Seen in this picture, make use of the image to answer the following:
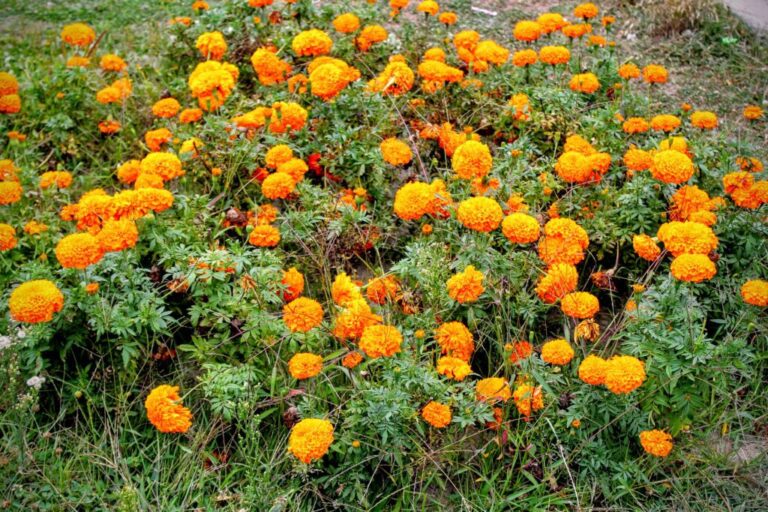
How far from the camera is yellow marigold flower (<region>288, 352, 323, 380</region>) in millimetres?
2613

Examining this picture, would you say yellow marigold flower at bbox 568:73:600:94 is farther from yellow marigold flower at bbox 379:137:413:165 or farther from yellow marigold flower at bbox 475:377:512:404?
yellow marigold flower at bbox 475:377:512:404

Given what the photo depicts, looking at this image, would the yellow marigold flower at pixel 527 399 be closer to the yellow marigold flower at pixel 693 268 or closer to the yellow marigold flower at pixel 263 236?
the yellow marigold flower at pixel 693 268

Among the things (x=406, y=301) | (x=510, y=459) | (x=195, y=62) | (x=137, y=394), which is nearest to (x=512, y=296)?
(x=406, y=301)

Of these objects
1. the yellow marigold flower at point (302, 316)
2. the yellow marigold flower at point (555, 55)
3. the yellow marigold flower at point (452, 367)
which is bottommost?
the yellow marigold flower at point (452, 367)

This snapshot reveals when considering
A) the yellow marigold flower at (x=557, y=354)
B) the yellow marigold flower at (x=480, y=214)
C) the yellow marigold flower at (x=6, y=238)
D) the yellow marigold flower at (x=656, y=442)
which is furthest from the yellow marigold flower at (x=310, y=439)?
the yellow marigold flower at (x=6, y=238)

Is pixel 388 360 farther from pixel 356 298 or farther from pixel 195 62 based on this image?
pixel 195 62

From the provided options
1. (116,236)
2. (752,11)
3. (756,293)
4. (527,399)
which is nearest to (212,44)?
(116,236)

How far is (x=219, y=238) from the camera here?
11.4 ft

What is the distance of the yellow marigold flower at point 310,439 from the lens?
93.8 inches

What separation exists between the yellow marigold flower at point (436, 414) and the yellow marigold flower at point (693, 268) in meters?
0.99

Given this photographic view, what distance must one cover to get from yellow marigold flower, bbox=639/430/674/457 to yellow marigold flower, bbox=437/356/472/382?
647mm

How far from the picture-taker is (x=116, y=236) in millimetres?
2773

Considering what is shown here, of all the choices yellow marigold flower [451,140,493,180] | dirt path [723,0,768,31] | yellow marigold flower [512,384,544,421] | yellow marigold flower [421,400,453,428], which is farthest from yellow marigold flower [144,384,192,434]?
dirt path [723,0,768,31]

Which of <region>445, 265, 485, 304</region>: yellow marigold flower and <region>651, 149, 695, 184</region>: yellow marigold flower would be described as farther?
<region>651, 149, 695, 184</region>: yellow marigold flower
